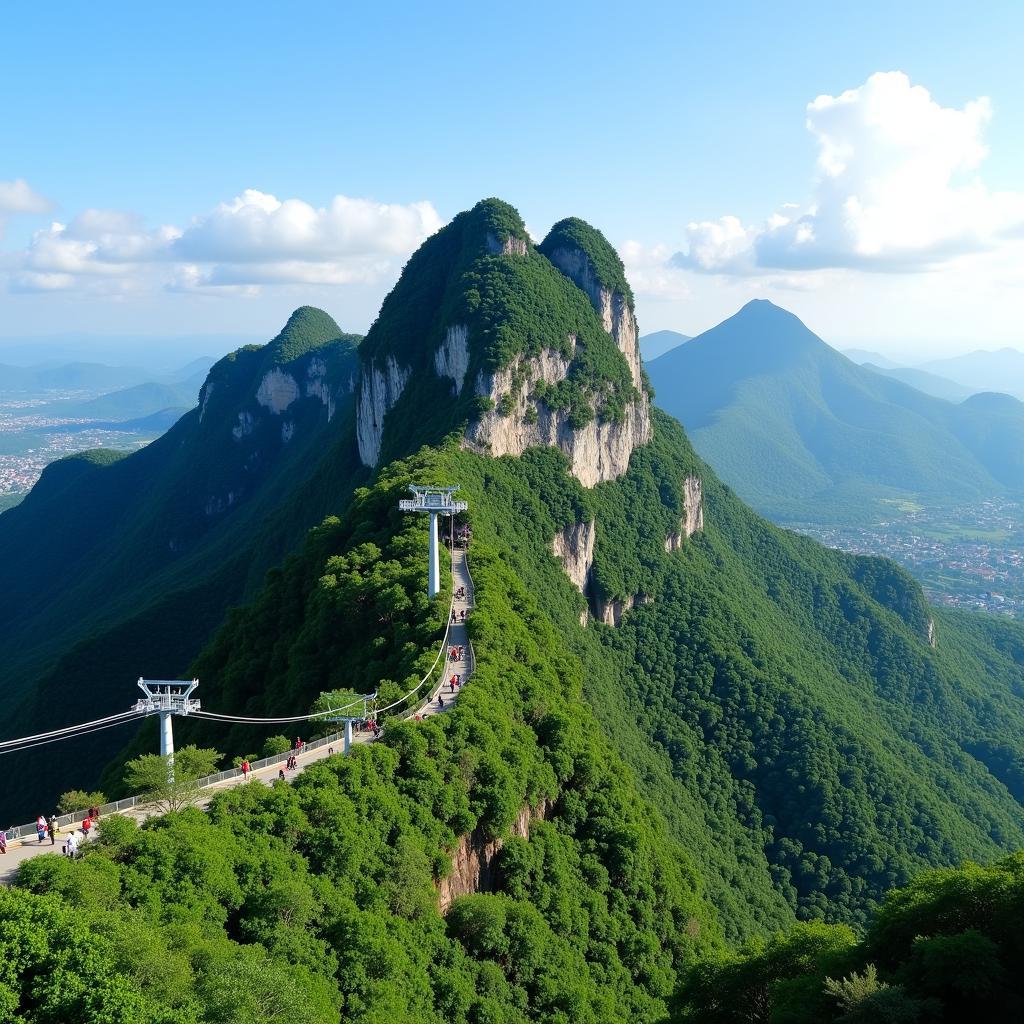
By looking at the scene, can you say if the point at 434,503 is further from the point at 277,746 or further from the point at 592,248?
the point at 592,248

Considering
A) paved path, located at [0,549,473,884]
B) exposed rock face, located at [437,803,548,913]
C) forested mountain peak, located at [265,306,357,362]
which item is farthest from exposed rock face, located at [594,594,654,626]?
forested mountain peak, located at [265,306,357,362]

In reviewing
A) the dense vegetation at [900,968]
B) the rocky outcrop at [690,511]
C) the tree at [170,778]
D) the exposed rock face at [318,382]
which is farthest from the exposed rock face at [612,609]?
the exposed rock face at [318,382]

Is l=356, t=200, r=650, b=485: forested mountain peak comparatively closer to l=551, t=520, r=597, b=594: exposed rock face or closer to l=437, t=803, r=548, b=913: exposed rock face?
l=551, t=520, r=597, b=594: exposed rock face

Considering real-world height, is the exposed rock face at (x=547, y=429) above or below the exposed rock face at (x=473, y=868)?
above

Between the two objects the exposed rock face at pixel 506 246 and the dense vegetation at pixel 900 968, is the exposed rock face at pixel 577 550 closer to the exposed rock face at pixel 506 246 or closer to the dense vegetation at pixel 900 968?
the exposed rock face at pixel 506 246

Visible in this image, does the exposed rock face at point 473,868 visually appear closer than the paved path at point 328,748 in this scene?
No

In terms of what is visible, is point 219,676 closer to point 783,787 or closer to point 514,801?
point 514,801

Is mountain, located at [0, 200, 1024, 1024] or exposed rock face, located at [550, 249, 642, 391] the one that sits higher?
exposed rock face, located at [550, 249, 642, 391]
